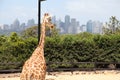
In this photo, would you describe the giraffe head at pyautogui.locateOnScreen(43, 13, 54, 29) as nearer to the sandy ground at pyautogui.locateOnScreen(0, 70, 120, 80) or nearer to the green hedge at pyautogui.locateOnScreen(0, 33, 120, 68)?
the sandy ground at pyautogui.locateOnScreen(0, 70, 120, 80)

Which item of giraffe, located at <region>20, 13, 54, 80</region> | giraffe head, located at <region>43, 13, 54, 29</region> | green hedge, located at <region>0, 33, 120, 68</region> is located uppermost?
giraffe head, located at <region>43, 13, 54, 29</region>

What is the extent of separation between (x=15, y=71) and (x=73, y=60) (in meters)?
3.35

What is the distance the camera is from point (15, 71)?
54.3 feet

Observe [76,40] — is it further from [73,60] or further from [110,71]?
[110,71]

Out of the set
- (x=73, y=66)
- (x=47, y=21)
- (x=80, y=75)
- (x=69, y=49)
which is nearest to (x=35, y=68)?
(x=47, y=21)

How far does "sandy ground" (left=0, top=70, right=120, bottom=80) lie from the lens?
14944mm

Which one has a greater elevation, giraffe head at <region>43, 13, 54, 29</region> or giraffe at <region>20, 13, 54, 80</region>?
giraffe head at <region>43, 13, 54, 29</region>

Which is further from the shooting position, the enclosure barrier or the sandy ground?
the enclosure barrier

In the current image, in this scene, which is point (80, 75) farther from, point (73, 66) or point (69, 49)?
point (69, 49)

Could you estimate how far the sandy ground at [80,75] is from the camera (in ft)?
49.0

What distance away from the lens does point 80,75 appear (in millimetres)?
16219

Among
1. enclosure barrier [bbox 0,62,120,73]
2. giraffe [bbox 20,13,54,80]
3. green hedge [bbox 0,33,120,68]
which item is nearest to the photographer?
giraffe [bbox 20,13,54,80]

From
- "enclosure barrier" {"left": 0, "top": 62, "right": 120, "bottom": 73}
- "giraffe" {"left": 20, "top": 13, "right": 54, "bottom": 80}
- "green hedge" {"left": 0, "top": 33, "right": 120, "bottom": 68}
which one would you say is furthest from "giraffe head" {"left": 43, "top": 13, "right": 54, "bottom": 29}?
"green hedge" {"left": 0, "top": 33, "right": 120, "bottom": 68}

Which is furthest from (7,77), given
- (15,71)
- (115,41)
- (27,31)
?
(27,31)
